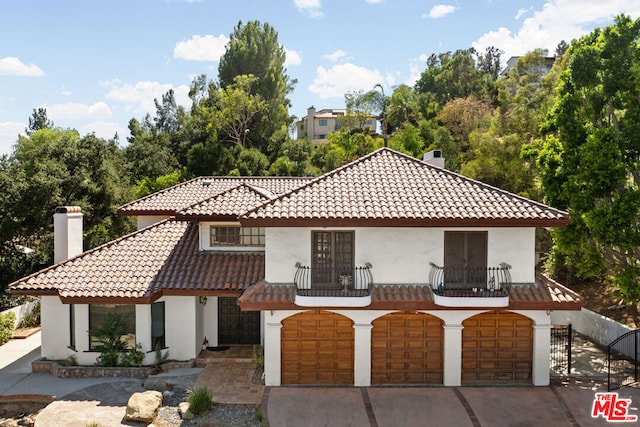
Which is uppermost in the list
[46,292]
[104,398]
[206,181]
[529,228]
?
[206,181]

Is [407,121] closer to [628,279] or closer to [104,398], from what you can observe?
[628,279]

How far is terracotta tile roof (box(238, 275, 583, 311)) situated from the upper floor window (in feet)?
13.5

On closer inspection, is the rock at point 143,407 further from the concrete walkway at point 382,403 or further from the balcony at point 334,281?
the balcony at point 334,281

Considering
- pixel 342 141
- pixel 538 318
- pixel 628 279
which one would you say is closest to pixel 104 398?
pixel 538 318

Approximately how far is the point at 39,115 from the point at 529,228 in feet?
349

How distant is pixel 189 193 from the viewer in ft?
78.4

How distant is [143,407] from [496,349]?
10.7 metres

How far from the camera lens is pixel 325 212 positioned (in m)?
14.0

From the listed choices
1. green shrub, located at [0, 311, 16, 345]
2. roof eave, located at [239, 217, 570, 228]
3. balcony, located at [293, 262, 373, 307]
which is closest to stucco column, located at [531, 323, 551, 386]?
roof eave, located at [239, 217, 570, 228]

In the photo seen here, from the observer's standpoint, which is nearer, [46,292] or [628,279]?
[46,292]

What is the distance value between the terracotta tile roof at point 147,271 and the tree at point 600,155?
1204 cm

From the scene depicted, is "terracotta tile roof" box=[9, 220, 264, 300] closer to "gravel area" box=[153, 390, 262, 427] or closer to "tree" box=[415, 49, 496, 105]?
"gravel area" box=[153, 390, 262, 427]

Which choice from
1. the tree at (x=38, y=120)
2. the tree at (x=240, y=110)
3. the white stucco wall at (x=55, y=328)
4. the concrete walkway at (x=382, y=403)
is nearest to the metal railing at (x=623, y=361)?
the concrete walkway at (x=382, y=403)

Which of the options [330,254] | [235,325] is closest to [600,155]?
[330,254]
